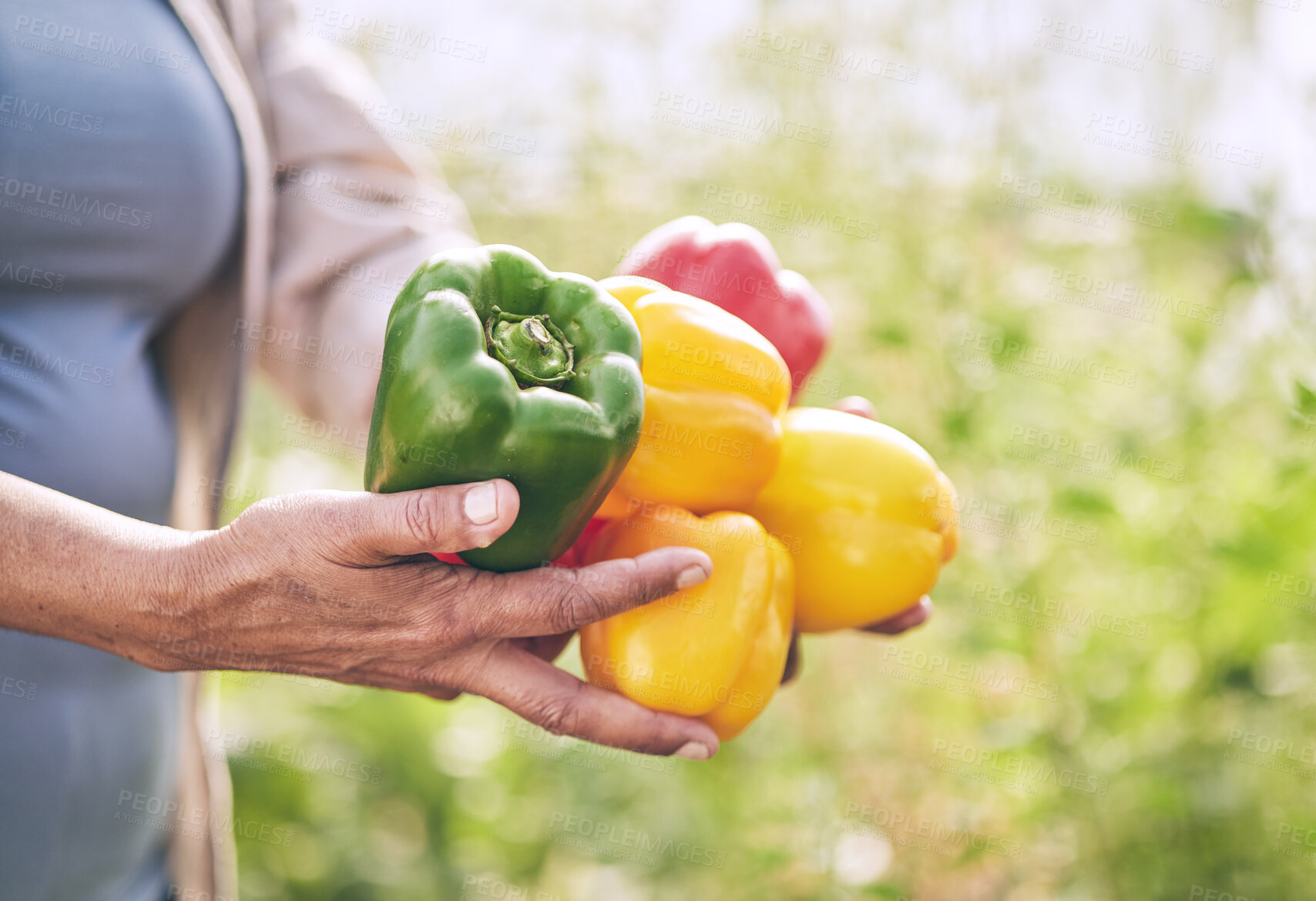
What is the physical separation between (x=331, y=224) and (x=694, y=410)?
72 cm

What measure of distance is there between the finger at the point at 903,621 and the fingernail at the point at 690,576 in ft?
1.53

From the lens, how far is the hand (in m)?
1.40

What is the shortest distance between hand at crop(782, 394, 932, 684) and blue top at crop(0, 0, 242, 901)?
94 cm

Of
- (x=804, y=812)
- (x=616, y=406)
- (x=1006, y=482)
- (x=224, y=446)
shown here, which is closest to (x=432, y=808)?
(x=804, y=812)

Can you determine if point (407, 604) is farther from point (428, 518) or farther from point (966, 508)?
point (966, 508)

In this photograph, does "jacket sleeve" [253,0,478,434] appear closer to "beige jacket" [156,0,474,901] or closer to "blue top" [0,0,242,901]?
"beige jacket" [156,0,474,901]

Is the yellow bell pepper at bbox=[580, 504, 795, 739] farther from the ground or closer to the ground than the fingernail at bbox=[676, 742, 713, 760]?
farther from the ground

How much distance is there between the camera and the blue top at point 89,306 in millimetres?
1153

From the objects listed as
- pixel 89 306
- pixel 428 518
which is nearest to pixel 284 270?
pixel 89 306

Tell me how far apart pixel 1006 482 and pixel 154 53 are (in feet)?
5.38

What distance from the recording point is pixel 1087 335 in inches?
89.7

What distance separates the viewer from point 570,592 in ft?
3.30

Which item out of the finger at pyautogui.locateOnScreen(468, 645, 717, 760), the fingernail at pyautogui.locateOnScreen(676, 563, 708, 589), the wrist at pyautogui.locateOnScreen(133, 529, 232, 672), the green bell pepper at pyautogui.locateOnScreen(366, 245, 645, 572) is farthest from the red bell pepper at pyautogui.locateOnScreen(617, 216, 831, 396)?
the wrist at pyautogui.locateOnScreen(133, 529, 232, 672)

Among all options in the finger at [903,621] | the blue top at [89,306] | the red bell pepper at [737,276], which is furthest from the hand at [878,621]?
the blue top at [89,306]
